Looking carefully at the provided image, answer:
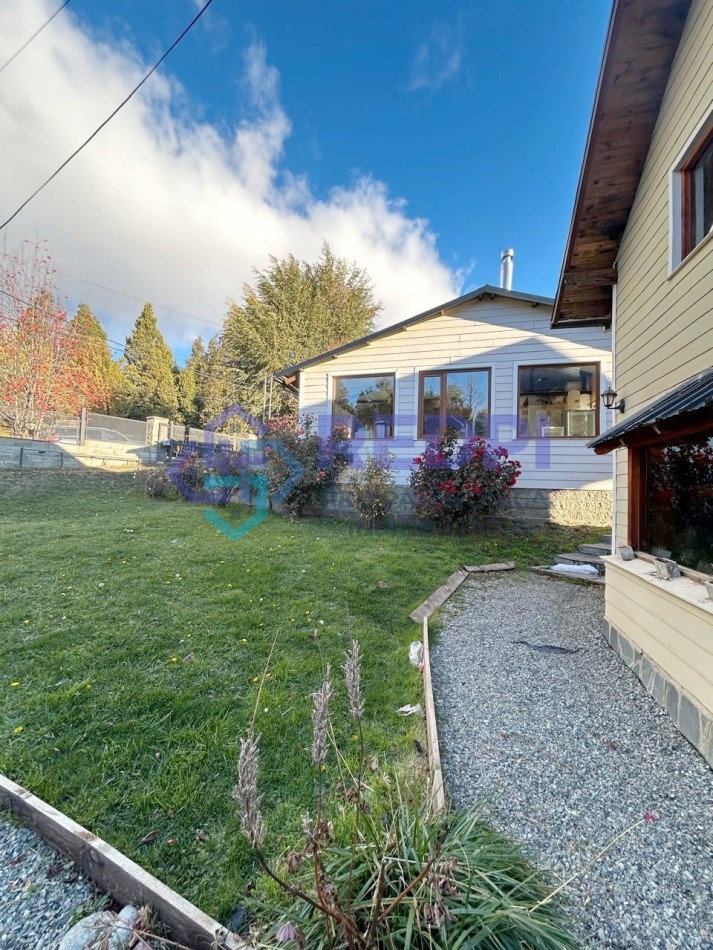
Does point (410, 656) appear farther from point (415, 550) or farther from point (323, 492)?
point (323, 492)

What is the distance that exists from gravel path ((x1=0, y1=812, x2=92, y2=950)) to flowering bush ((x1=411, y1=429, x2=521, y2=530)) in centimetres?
626

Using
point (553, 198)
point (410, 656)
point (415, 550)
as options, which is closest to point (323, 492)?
point (415, 550)

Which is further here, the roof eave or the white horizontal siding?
the roof eave

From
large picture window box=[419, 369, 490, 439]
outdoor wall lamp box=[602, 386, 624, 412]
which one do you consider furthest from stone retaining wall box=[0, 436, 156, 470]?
outdoor wall lamp box=[602, 386, 624, 412]

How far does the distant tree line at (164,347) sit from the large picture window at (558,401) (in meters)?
12.2

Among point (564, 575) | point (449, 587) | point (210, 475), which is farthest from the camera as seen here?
point (210, 475)

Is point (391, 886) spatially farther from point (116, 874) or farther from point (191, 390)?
point (191, 390)

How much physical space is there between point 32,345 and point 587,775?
16482 millimetres

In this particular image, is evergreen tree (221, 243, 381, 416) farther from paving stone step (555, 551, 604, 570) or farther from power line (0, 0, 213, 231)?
paving stone step (555, 551, 604, 570)

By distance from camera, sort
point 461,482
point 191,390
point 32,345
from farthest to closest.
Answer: point 191,390, point 32,345, point 461,482

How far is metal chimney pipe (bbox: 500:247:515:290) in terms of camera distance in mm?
9930

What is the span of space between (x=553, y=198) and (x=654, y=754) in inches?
497

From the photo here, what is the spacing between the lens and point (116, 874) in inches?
59.9

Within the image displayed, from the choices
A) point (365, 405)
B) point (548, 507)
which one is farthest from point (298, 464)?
point (548, 507)
